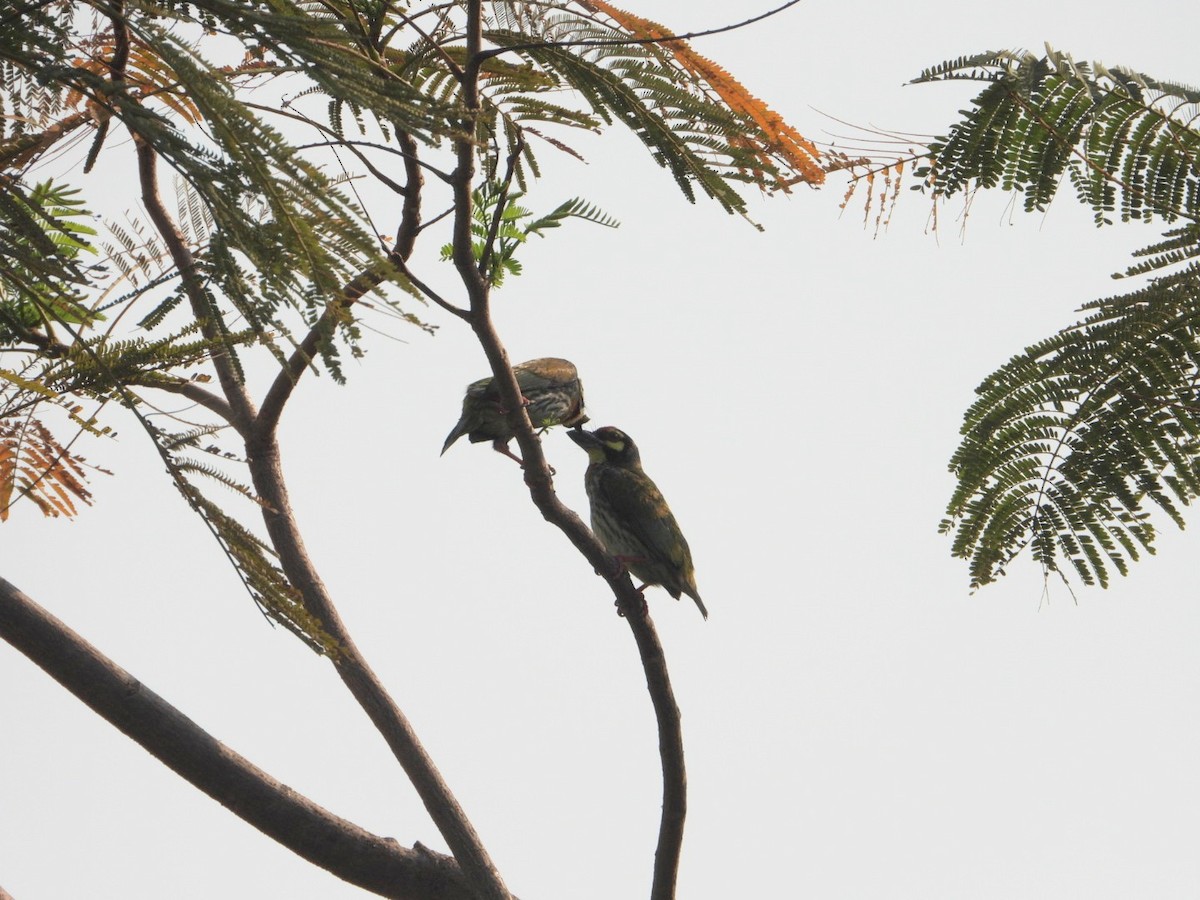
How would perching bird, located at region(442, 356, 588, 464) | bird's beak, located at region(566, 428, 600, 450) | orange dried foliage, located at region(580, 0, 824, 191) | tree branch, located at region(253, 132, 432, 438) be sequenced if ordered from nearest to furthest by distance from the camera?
tree branch, located at region(253, 132, 432, 438) < orange dried foliage, located at region(580, 0, 824, 191) < perching bird, located at region(442, 356, 588, 464) < bird's beak, located at region(566, 428, 600, 450)

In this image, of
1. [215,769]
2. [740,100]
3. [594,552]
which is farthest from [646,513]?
[740,100]

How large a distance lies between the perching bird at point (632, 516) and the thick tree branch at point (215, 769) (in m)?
2.57

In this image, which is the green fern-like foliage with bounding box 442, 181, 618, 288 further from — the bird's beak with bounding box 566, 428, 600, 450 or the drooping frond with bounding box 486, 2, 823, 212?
the bird's beak with bounding box 566, 428, 600, 450

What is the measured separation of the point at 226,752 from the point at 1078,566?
3429 millimetres

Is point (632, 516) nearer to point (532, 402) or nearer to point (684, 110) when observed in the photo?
point (532, 402)

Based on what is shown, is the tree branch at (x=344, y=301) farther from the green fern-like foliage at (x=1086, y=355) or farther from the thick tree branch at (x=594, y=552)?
the green fern-like foliage at (x=1086, y=355)

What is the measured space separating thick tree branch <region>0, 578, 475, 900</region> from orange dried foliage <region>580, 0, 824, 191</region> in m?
2.79

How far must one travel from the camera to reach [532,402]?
756 centimetres

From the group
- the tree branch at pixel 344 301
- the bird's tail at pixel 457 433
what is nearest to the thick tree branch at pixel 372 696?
the tree branch at pixel 344 301

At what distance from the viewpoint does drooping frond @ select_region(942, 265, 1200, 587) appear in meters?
5.00

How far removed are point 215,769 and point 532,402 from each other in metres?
3.40

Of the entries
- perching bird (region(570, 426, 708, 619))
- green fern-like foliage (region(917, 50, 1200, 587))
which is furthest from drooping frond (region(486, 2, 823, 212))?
perching bird (region(570, 426, 708, 619))

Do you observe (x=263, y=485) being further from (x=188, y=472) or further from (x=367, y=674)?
(x=188, y=472)

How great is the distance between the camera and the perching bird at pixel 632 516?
782 cm
